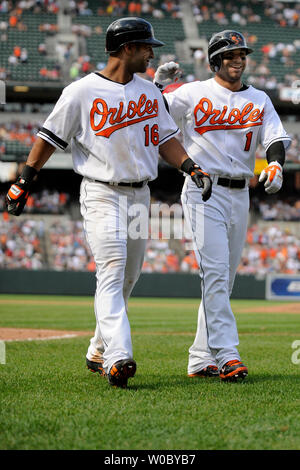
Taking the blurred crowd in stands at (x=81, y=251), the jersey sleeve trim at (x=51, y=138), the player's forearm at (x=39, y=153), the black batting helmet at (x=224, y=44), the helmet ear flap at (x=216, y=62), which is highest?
the black batting helmet at (x=224, y=44)

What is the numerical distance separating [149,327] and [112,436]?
8.27m

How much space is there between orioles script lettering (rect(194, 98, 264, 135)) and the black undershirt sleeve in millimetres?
200

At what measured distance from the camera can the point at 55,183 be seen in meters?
28.7

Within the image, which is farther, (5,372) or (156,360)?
(156,360)

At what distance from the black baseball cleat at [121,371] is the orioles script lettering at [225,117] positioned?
1840 mm

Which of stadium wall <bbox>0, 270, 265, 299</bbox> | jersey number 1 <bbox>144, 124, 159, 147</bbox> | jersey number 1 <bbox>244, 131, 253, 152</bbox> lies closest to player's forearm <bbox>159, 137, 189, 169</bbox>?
jersey number 1 <bbox>144, 124, 159, 147</bbox>

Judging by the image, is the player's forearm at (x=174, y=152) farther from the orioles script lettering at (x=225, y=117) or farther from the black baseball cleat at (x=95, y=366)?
the black baseball cleat at (x=95, y=366)

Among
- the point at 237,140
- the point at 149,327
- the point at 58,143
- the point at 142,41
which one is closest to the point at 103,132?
the point at 58,143

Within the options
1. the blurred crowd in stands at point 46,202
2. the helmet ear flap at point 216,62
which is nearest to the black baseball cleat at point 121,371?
the helmet ear flap at point 216,62

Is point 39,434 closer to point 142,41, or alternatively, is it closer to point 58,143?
point 58,143

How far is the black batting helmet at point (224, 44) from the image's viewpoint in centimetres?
481

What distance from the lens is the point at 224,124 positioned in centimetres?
485

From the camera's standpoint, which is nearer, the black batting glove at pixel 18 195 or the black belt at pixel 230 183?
the black batting glove at pixel 18 195

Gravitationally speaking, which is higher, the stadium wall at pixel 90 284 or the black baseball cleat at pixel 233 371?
the black baseball cleat at pixel 233 371
